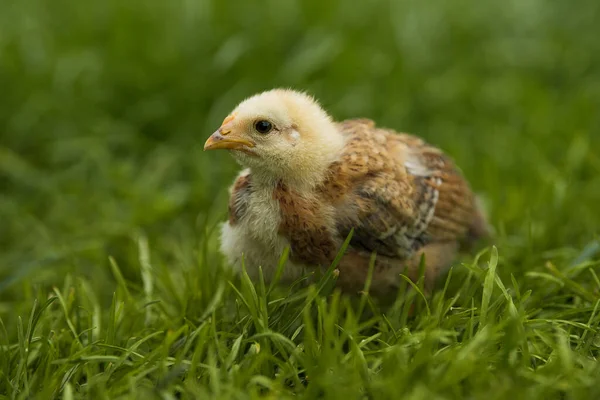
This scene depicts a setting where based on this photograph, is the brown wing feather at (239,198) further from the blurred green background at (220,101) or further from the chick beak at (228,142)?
the blurred green background at (220,101)

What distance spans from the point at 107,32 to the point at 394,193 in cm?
316

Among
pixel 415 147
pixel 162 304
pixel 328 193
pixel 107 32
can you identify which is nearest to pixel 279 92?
pixel 328 193

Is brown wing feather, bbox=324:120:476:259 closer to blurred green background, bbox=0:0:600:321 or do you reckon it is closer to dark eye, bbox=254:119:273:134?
dark eye, bbox=254:119:273:134

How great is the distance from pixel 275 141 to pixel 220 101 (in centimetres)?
211

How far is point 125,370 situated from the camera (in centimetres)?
289

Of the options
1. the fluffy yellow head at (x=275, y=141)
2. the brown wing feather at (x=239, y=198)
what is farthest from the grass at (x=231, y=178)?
the fluffy yellow head at (x=275, y=141)

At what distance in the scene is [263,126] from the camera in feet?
10.1

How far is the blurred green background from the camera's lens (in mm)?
4293

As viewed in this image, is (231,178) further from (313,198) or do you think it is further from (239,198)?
(313,198)

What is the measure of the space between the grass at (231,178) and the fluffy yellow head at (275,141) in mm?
463

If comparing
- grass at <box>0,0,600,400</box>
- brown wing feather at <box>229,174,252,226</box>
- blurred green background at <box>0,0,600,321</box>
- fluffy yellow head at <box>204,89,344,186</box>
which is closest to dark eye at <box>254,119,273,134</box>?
fluffy yellow head at <box>204,89,344,186</box>

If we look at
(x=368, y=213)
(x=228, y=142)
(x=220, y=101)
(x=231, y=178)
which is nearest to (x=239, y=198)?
(x=228, y=142)

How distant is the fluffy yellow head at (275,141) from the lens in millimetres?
3059

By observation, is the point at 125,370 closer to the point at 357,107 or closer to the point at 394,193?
the point at 394,193
